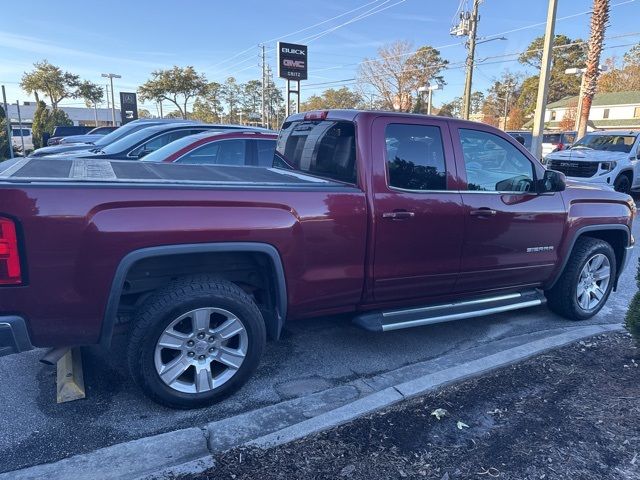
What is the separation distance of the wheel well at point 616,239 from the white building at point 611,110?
175 feet

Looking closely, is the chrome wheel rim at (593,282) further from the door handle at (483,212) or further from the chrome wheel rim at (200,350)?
the chrome wheel rim at (200,350)

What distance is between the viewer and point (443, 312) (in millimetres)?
4008

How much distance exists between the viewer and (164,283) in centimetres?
310

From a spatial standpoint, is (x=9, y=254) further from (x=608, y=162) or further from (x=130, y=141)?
(x=608, y=162)

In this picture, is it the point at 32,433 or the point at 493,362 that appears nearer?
the point at 32,433

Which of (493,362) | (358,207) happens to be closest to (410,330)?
(493,362)

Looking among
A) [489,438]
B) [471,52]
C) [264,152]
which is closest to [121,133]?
[264,152]

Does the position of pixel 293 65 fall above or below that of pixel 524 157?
above

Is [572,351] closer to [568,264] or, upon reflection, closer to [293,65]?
[568,264]

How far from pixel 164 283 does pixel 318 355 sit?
149 cm

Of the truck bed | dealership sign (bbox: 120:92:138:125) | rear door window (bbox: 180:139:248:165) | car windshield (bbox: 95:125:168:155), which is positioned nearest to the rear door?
the truck bed

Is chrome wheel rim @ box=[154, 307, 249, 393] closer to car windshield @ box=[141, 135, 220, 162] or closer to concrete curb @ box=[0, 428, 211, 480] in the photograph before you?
concrete curb @ box=[0, 428, 211, 480]

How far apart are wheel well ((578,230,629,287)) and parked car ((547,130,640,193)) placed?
8561mm

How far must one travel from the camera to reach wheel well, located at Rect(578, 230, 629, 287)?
497 centimetres
